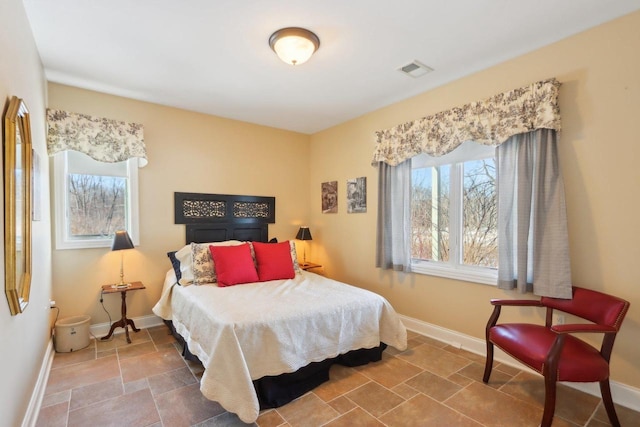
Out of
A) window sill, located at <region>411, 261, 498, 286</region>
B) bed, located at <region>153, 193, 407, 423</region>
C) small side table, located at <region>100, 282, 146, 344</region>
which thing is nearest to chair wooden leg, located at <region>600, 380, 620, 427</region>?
window sill, located at <region>411, 261, 498, 286</region>

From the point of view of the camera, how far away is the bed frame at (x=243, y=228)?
220 centimetres

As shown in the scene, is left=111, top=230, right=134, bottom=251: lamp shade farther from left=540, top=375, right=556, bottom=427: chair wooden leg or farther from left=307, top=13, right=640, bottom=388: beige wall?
left=540, top=375, right=556, bottom=427: chair wooden leg

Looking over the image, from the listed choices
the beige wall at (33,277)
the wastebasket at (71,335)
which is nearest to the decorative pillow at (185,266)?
the wastebasket at (71,335)

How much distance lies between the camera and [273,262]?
3.38 meters

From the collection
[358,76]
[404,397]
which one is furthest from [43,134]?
[404,397]

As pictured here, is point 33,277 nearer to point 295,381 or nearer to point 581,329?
point 295,381

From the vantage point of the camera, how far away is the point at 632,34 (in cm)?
202

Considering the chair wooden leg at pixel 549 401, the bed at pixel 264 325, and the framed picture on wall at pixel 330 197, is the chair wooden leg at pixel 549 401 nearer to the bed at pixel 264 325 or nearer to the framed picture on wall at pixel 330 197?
the bed at pixel 264 325

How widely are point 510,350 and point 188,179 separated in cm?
361

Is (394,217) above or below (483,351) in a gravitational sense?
above

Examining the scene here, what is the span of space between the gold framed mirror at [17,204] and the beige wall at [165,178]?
1584 mm

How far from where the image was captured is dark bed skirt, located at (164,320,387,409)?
2061 millimetres

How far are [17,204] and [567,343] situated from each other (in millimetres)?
3318

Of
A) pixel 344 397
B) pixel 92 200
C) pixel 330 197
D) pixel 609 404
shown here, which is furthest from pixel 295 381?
pixel 92 200
